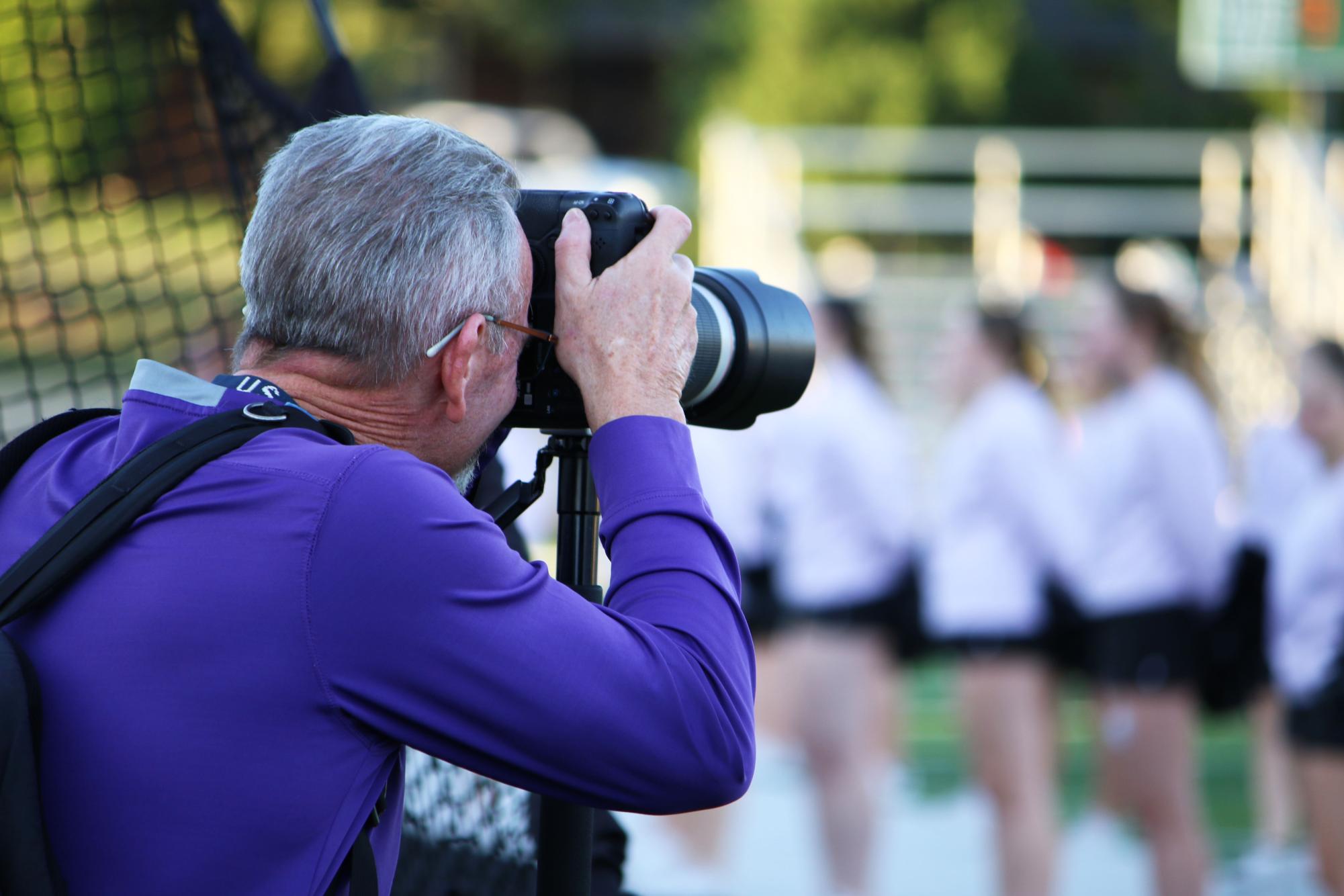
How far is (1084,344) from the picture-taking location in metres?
4.87

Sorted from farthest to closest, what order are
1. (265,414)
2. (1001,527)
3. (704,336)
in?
(1001,527)
(704,336)
(265,414)

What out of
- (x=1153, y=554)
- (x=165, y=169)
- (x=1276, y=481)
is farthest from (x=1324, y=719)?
(x=165, y=169)

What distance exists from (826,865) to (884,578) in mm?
970

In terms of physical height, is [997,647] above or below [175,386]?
below

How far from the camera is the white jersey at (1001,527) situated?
15.0ft

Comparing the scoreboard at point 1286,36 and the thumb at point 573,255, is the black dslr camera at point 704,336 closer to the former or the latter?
the thumb at point 573,255

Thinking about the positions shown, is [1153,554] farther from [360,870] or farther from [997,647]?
[360,870]

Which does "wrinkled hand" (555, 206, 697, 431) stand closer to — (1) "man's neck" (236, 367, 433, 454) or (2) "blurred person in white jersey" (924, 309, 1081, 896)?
(1) "man's neck" (236, 367, 433, 454)

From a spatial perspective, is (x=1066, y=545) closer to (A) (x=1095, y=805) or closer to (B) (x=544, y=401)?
(A) (x=1095, y=805)

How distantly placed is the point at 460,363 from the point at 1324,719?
310 centimetres

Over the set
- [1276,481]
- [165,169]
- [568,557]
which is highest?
[165,169]

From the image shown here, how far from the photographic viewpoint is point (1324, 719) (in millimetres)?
3656

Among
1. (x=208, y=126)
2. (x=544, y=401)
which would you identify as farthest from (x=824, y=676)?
(x=544, y=401)

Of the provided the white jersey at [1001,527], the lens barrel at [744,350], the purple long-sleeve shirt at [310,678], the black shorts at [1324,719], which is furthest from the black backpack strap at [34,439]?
the white jersey at [1001,527]
